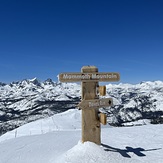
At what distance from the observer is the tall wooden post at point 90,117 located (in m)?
9.06

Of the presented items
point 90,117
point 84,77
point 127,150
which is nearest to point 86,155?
point 90,117

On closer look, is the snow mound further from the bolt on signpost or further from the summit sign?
the summit sign

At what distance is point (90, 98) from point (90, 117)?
71cm

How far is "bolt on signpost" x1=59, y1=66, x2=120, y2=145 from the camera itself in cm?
898

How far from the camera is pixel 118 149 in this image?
31.6 ft

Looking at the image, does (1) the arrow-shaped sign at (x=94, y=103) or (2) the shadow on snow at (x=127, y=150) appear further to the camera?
(2) the shadow on snow at (x=127, y=150)

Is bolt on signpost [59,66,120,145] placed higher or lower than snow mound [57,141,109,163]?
higher

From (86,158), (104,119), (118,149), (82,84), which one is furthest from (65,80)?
(118,149)

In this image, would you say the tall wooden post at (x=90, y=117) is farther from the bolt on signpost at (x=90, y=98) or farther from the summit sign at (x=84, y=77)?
the summit sign at (x=84, y=77)

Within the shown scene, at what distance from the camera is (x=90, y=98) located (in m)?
9.12

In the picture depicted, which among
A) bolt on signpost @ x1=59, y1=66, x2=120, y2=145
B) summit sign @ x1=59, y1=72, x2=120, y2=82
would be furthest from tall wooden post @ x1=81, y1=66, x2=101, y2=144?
summit sign @ x1=59, y1=72, x2=120, y2=82

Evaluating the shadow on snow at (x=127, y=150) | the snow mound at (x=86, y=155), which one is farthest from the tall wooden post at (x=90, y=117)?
the shadow on snow at (x=127, y=150)

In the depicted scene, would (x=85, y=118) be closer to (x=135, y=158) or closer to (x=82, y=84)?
(x=82, y=84)

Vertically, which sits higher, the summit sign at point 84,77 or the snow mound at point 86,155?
the summit sign at point 84,77
